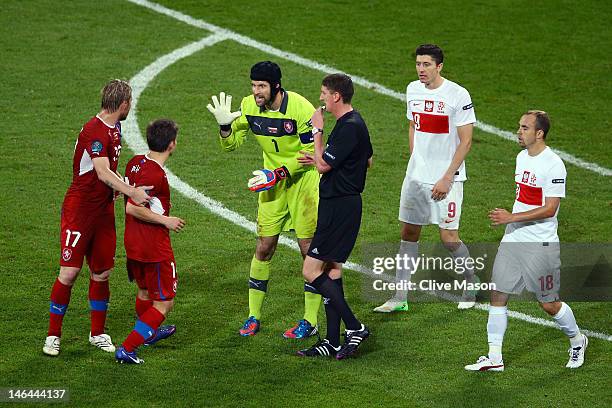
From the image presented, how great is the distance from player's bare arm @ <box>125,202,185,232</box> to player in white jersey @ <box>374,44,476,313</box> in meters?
2.57

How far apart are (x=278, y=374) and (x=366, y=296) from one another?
7.00ft

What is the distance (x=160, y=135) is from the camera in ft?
29.3

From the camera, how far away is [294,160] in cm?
1000

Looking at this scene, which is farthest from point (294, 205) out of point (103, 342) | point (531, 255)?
point (531, 255)

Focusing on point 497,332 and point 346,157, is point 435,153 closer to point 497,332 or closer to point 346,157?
point 346,157

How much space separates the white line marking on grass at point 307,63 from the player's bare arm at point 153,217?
6.94 m

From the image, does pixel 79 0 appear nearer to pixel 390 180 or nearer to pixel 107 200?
pixel 390 180

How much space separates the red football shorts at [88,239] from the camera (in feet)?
30.5

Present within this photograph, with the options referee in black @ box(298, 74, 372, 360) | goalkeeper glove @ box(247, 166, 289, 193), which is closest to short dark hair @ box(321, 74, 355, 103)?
referee in black @ box(298, 74, 372, 360)

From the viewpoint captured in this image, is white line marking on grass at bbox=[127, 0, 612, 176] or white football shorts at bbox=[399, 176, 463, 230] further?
white line marking on grass at bbox=[127, 0, 612, 176]

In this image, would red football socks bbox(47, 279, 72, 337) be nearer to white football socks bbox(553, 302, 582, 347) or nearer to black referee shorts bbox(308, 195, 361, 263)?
black referee shorts bbox(308, 195, 361, 263)

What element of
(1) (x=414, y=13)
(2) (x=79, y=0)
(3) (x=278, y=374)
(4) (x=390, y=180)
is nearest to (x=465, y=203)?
(4) (x=390, y=180)

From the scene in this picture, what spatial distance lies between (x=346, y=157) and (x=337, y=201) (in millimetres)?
390

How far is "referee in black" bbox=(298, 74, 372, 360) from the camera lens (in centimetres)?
917
